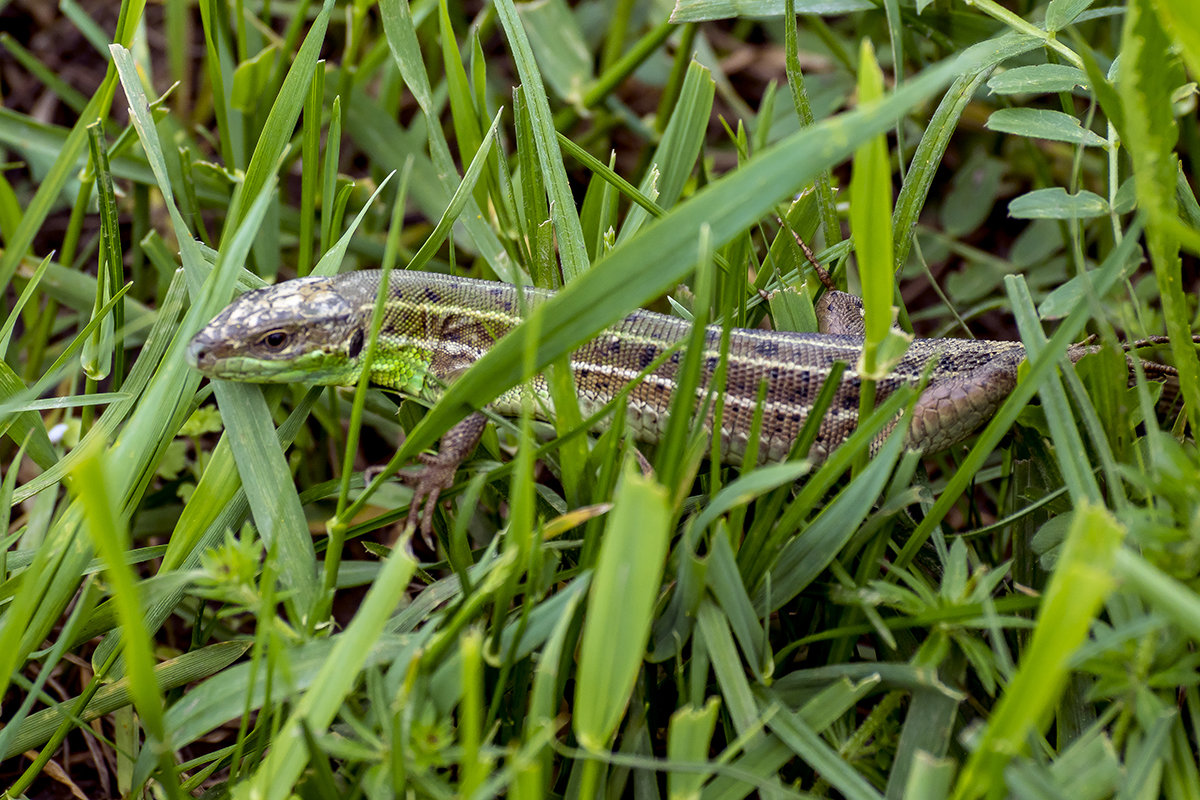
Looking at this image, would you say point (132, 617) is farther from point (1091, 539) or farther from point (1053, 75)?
point (1053, 75)

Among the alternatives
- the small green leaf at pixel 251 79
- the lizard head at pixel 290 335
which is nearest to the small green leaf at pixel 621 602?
the lizard head at pixel 290 335

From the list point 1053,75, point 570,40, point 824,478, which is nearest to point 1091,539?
point 824,478

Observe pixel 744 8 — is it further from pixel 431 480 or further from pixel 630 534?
pixel 630 534

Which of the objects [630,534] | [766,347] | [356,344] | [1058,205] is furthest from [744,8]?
[630,534]

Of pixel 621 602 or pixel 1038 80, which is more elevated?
pixel 1038 80

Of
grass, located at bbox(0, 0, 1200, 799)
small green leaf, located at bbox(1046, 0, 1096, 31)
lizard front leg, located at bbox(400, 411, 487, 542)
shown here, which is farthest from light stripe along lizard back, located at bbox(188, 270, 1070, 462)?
small green leaf, located at bbox(1046, 0, 1096, 31)
